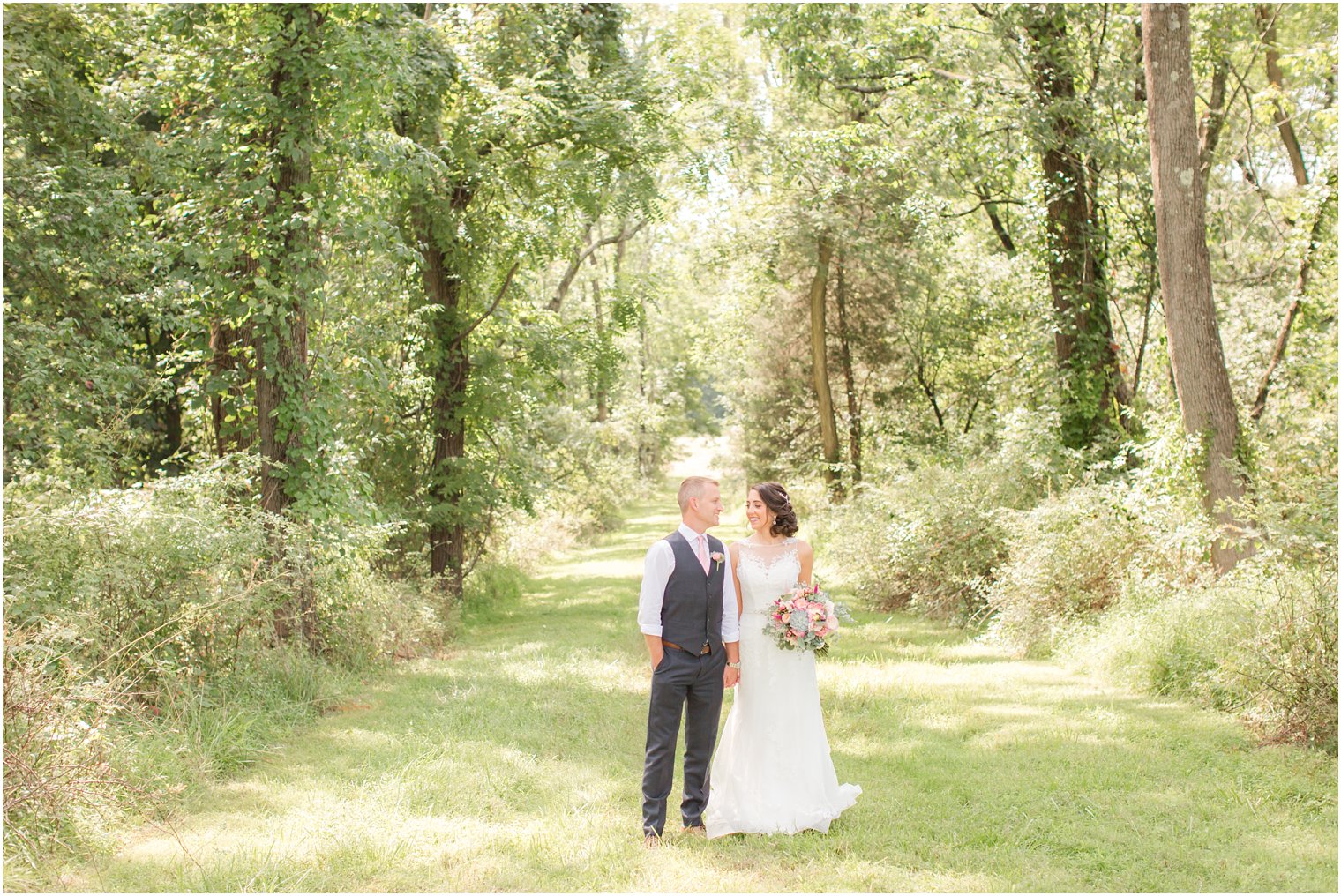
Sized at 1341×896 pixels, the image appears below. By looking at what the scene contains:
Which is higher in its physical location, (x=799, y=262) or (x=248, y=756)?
(x=799, y=262)

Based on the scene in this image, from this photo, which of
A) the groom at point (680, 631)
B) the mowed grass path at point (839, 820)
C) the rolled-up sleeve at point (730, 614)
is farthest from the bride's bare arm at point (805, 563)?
the mowed grass path at point (839, 820)

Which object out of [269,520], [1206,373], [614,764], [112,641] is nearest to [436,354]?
[269,520]

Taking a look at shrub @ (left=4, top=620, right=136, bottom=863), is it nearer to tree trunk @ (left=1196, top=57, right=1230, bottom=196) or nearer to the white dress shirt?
the white dress shirt

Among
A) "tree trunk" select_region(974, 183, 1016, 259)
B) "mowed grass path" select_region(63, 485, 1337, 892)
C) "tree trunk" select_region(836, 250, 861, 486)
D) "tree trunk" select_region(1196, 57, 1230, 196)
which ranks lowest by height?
"mowed grass path" select_region(63, 485, 1337, 892)

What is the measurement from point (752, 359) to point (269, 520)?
1904 cm

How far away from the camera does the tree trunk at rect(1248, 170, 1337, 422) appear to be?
12.5 m

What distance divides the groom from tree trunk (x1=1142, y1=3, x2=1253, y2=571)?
22.9 ft

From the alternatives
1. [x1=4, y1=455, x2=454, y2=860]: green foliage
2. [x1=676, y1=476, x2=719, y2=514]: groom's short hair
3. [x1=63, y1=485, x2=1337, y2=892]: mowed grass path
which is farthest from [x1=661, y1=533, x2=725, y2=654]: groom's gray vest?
[x1=4, y1=455, x2=454, y2=860]: green foliage

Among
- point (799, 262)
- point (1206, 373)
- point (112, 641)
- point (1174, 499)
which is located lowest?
point (112, 641)

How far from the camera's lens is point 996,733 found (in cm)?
847

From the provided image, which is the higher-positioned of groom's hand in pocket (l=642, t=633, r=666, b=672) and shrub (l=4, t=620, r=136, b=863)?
groom's hand in pocket (l=642, t=633, r=666, b=672)

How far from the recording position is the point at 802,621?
251 inches

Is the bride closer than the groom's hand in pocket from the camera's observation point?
No

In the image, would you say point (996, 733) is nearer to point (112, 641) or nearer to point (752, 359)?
point (112, 641)
